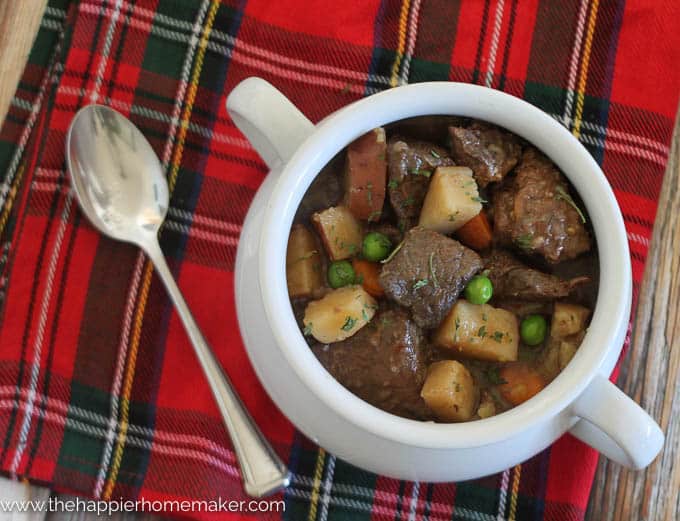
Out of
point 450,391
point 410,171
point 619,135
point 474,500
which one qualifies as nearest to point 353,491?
point 474,500

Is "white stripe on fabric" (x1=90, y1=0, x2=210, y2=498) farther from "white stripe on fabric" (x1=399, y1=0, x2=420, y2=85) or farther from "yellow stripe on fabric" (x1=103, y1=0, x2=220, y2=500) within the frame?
"white stripe on fabric" (x1=399, y1=0, x2=420, y2=85)

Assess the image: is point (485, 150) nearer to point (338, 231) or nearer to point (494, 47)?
point (338, 231)

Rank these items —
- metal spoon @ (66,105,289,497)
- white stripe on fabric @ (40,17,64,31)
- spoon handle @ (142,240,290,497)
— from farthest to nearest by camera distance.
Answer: white stripe on fabric @ (40,17,64,31), metal spoon @ (66,105,289,497), spoon handle @ (142,240,290,497)

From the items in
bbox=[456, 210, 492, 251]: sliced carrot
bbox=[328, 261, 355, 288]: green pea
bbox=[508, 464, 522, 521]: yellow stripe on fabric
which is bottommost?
bbox=[508, 464, 522, 521]: yellow stripe on fabric

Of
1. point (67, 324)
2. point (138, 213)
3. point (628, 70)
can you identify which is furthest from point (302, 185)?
point (628, 70)

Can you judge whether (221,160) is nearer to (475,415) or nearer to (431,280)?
(431,280)

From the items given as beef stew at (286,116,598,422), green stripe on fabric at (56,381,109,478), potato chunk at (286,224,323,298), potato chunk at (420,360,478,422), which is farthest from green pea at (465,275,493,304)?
green stripe on fabric at (56,381,109,478)
